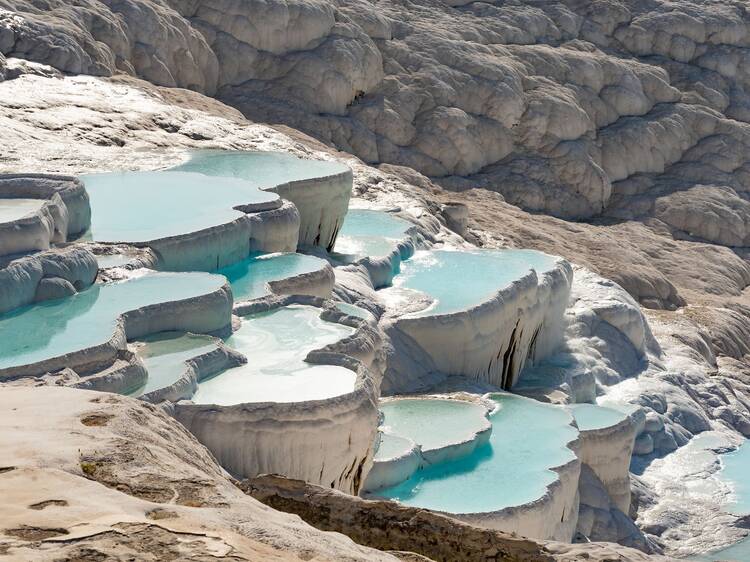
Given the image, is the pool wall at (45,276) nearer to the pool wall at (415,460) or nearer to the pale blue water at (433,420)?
the pool wall at (415,460)

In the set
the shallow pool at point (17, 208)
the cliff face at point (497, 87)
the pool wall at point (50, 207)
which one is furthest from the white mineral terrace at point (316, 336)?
the cliff face at point (497, 87)

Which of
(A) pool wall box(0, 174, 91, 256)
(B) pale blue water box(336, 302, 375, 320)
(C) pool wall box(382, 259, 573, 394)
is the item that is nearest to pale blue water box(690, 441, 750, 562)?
(C) pool wall box(382, 259, 573, 394)

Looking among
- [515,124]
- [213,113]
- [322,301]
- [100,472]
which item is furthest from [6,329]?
[515,124]

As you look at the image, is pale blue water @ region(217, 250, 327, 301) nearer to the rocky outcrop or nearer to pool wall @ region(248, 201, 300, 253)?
pool wall @ region(248, 201, 300, 253)

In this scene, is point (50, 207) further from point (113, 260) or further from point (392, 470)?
point (392, 470)

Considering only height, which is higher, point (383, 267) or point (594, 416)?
point (383, 267)

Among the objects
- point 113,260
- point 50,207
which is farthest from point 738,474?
point 50,207

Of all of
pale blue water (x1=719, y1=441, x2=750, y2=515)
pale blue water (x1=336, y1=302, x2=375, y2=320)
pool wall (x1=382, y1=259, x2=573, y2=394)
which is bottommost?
pale blue water (x1=719, y1=441, x2=750, y2=515)
